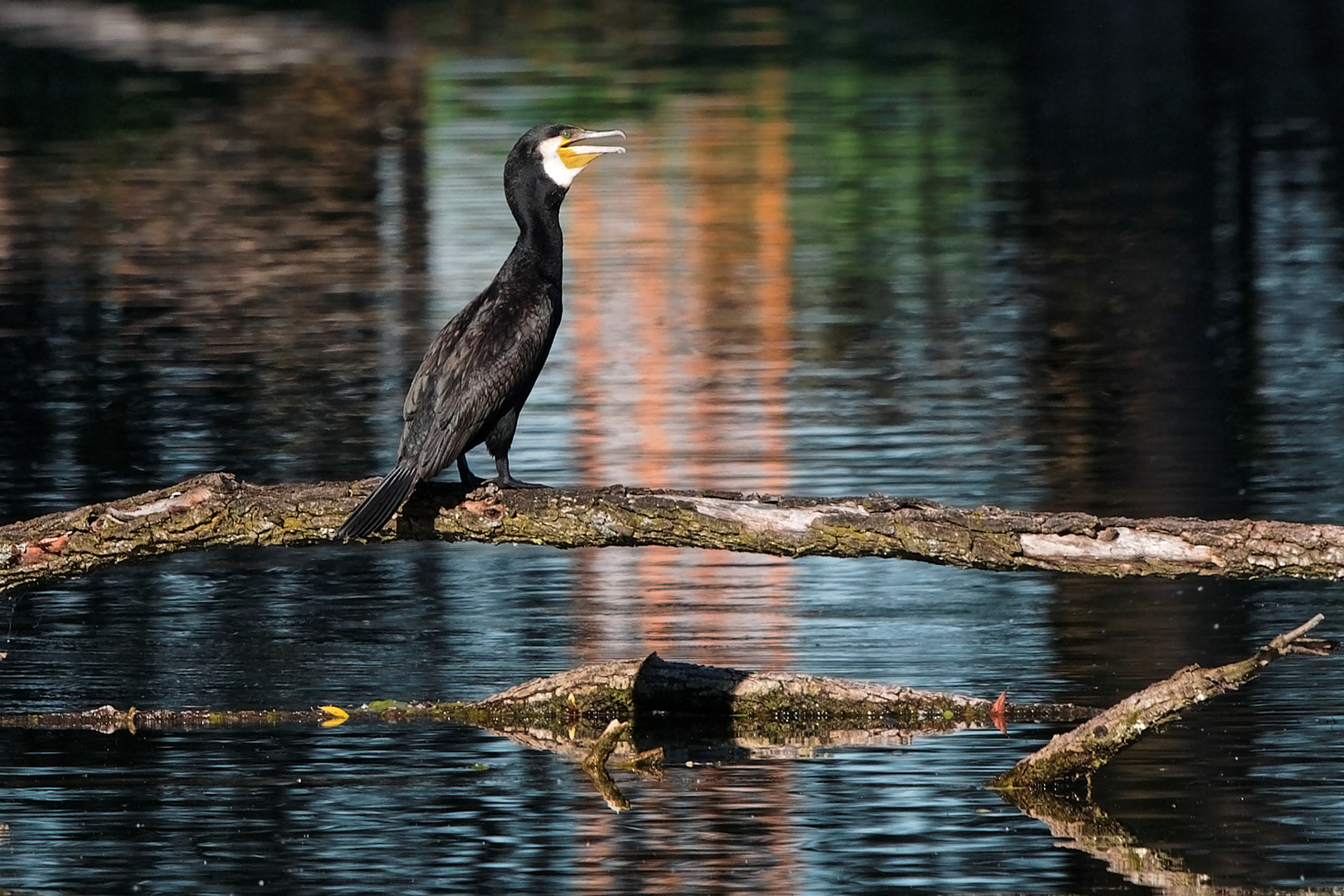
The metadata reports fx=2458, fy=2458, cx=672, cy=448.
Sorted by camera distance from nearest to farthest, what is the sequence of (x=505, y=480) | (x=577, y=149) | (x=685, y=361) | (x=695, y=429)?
1. (x=505, y=480)
2. (x=577, y=149)
3. (x=695, y=429)
4. (x=685, y=361)

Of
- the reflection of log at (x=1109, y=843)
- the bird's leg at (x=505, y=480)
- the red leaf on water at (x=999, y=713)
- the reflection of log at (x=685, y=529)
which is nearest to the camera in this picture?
the reflection of log at (x=1109, y=843)

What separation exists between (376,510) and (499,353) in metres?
1.10

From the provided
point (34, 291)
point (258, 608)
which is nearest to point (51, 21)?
point (34, 291)

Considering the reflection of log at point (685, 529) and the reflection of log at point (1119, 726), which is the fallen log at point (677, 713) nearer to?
the reflection of log at point (1119, 726)

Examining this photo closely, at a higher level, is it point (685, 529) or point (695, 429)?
point (685, 529)

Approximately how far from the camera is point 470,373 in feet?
25.5

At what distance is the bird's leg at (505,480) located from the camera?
7320 mm

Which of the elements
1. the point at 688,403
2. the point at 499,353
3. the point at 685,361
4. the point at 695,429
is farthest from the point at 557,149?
the point at 685,361

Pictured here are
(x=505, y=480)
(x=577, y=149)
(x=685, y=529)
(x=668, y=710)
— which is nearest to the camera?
(x=685, y=529)

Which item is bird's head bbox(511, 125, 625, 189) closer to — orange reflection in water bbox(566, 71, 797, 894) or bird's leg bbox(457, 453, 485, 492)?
→ bird's leg bbox(457, 453, 485, 492)

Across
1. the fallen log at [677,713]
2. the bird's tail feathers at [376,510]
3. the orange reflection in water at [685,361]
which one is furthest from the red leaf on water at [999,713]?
the bird's tail feathers at [376,510]

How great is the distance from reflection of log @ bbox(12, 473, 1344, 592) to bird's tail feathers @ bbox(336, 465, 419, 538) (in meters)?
0.08

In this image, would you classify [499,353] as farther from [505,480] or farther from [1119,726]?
[1119,726]

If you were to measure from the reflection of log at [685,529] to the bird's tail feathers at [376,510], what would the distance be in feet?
0.25
